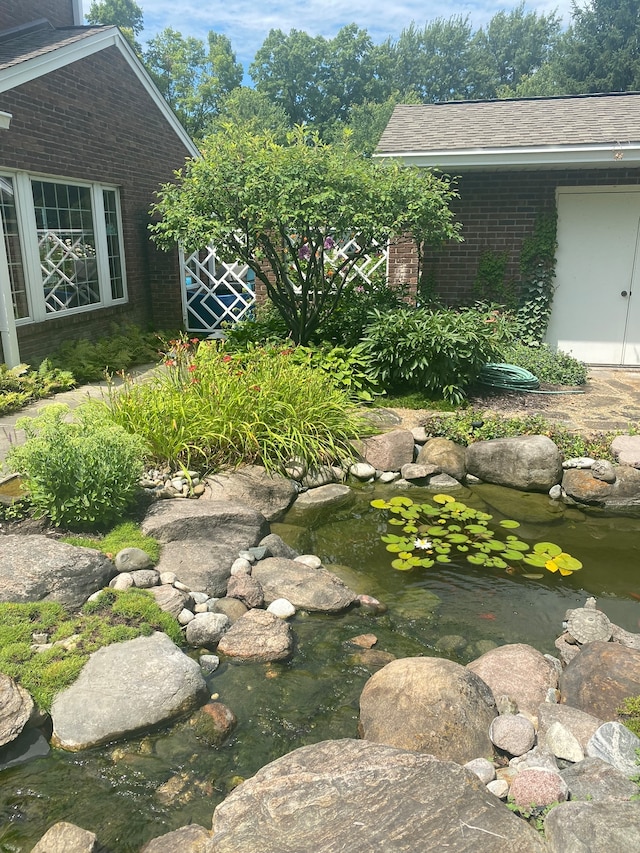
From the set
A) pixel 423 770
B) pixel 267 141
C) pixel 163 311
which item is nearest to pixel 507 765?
pixel 423 770

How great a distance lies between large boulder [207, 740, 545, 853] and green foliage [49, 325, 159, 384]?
19.6ft

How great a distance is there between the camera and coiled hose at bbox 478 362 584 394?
309 inches

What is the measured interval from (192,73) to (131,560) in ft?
140

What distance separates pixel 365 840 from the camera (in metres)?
2.14

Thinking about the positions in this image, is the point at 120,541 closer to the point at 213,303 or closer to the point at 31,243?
the point at 31,243

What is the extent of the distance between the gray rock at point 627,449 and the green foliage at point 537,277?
341 cm

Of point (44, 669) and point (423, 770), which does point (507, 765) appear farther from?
point (44, 669)

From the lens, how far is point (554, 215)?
9.05 m

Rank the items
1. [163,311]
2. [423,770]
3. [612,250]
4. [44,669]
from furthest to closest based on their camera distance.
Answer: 1. [163,311]
2. [612,250]
3. [44,669]
4. [423,770]

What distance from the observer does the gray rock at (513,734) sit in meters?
2.77

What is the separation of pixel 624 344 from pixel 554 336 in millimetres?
932

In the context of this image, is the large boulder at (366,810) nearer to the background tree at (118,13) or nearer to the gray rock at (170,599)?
the gray rock at (170,599)

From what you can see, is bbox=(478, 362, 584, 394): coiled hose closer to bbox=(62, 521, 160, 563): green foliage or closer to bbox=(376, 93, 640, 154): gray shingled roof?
bbox=(376, 93, 640, 154): gray shingled roof

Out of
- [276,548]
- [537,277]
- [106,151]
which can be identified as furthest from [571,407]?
[106,151]
